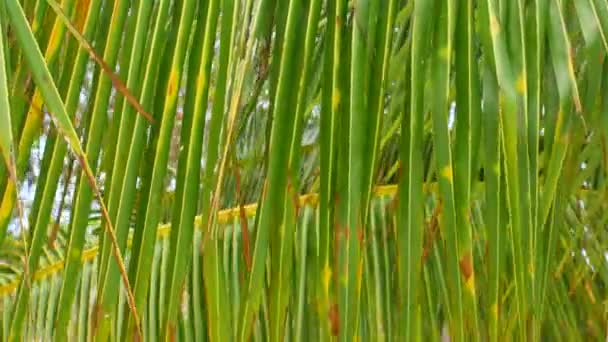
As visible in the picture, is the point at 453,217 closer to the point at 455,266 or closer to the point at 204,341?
the point at 455,266

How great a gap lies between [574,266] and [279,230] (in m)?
0.64

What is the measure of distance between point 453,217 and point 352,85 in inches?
2.8

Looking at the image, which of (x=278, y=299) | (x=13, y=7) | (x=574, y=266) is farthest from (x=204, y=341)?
(x=13, y=7)

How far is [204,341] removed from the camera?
0.94m

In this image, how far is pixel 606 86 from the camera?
0.42 meters

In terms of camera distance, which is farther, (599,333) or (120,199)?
(599,333)

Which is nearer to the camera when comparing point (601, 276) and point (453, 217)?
point (453, 217)

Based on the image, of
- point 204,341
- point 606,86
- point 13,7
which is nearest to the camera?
point 13,7

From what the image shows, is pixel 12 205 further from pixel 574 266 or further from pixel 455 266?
pixel 574 266

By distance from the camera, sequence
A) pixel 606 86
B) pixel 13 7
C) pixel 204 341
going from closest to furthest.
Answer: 1. pixel 13 7
2. pixel 606 86
3. pixel 204 341

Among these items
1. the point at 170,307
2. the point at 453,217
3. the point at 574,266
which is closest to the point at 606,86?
the point at 453,217

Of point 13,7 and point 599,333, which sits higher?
point 13,7

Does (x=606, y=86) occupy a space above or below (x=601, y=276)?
above

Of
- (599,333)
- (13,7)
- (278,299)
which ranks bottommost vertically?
(599,333)
